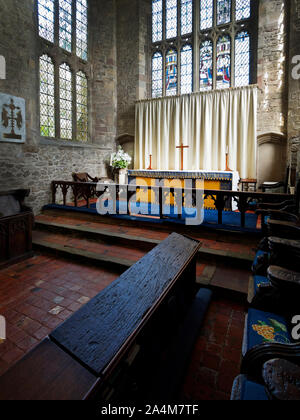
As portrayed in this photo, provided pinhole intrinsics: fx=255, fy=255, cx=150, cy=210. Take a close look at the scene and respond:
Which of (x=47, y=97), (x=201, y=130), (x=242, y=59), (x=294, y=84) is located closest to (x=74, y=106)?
(x=47, y=97)

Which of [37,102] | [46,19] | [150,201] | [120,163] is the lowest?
[150,201]

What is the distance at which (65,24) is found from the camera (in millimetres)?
8109

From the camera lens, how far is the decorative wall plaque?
19.2 feet

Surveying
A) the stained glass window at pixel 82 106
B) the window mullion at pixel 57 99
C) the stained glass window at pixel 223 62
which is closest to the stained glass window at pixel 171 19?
the stained glass window at pixel 223 62

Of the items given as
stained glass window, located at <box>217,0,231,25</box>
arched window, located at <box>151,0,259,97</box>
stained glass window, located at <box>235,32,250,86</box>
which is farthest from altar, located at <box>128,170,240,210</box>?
stained glass window, located at <box>217,0,231,25</box>

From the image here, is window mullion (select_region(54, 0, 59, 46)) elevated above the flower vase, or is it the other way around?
window mullion (select_region(54, 0, 59, 46))

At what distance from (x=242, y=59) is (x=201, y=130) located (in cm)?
259

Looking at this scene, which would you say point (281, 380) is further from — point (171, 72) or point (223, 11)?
point (223, 11)

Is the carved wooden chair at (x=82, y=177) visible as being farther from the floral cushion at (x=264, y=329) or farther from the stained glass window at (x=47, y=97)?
the floral cushion at (x=264, y=329)

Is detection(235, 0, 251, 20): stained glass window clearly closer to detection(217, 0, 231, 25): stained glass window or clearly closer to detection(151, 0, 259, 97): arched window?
detection(151, 0, 259, 97): arched window

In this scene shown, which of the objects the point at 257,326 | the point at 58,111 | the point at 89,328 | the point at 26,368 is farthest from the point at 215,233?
the point at 58,111

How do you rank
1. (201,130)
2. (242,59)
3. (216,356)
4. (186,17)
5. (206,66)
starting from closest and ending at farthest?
(216,356) → (242,59) → (201,130) → (206,66) → (186,17)

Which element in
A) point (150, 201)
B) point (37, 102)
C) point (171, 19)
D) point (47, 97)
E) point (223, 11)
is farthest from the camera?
point (171, 19)

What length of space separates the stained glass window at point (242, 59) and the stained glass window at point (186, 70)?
5.21 feet
